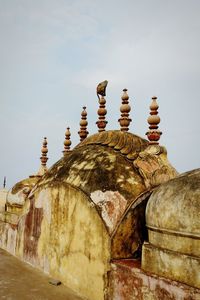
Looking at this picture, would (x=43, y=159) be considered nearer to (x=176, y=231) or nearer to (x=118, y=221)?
(x=118, y=221)

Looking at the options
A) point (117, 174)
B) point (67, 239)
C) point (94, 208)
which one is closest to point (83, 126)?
point (117, 174)

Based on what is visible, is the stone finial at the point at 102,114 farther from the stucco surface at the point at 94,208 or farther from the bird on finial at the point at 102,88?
the stucco surface at the point at 94,208

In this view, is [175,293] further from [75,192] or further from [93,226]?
[75,192]

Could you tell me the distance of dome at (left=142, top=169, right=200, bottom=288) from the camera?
284 cm

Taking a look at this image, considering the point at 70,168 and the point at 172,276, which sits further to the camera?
the point at 70,168

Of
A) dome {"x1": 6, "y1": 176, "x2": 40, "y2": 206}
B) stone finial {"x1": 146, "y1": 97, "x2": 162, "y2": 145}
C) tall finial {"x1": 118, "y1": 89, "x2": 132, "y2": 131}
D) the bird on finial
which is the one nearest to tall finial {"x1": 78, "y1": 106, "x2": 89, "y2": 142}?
the bird on finial

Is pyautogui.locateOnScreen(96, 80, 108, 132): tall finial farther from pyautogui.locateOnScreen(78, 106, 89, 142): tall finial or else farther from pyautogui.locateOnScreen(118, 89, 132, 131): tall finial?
pyautogui.locateOnScreen(78, 106, 89, 142): tall finial

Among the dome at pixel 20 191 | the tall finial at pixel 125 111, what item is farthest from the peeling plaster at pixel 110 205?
the dome at pixel 20 191

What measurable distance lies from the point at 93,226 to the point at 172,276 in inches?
53.6

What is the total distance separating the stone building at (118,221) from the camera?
299 cm

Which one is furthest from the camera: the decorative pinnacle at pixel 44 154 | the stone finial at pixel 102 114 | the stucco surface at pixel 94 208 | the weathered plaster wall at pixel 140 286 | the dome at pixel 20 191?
the decorative pinnacle at pixel 44 154

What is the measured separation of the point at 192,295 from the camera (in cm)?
270

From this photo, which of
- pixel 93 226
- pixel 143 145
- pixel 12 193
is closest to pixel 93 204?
pixel 93 226

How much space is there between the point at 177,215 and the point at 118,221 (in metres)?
1.08
